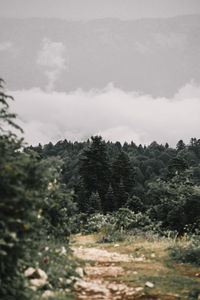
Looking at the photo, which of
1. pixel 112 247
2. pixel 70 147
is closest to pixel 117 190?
pixel 112 247

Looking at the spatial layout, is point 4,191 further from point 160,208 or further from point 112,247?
point 160,208

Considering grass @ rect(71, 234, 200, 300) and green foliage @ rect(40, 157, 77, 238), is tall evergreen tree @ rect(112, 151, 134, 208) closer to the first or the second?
grass @ rect(71, 234, 200, 300)

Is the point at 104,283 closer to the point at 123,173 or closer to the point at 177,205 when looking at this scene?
the point at 177,205

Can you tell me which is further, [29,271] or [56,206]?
[56,206]

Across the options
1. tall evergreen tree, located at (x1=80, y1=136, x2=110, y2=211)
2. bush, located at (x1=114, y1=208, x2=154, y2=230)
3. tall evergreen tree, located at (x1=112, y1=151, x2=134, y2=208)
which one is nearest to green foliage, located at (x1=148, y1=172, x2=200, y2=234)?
bush, located at (x1=114, y1=208, x2=154, y2=230)

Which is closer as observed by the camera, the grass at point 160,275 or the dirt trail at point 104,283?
the dirt trail at point 104,283

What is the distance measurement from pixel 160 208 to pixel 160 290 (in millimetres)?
14162

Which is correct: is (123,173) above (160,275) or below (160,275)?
above

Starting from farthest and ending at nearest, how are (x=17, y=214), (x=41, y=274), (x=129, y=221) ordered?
(x=129, y=221) → (x=41, y=274) → (x=17, y=214)

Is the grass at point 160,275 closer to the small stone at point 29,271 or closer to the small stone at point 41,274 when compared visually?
the small stone at point 41,274

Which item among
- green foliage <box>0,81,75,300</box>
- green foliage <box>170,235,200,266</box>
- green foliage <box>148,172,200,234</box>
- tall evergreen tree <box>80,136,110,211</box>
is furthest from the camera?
tall evergreen tree <box>80,136,110,211</box>

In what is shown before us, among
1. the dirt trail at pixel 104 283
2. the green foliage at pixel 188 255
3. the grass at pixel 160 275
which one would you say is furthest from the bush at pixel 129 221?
the dirt trail at pixel 104 283

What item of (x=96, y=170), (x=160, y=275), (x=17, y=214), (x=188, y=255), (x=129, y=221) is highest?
(x=96, y=170)

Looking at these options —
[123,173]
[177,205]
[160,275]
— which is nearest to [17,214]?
[160,275]
